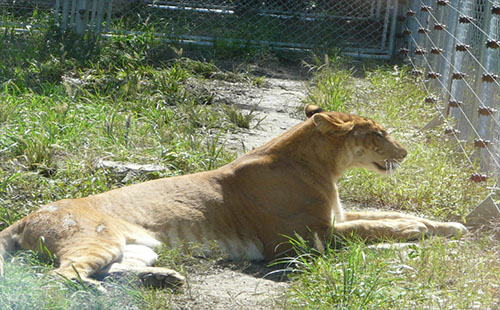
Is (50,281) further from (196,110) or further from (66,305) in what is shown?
(196,110)

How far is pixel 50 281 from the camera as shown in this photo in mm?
3891

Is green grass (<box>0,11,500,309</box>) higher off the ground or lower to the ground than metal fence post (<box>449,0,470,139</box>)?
lower

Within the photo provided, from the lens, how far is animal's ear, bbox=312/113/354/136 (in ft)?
16.6

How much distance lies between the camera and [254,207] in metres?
4.97

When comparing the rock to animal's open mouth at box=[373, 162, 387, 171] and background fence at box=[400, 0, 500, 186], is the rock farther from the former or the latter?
animal's open mouth at box=[373, 162, 387, 171]

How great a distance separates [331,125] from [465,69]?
2619 millimetres

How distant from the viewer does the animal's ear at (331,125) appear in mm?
5051

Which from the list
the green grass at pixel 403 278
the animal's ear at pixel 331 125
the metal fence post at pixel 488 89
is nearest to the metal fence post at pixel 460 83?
the metal fence post at pixel 488 89

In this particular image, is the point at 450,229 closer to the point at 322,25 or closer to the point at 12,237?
the point at 12,237

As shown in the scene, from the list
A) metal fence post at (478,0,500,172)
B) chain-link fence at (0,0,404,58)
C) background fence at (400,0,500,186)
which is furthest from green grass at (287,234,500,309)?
chain-link fence at (0,0,404,58)

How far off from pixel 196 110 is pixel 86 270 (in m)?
4.04

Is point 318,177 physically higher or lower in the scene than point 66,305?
higher

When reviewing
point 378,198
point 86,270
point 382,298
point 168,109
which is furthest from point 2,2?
point 382,298

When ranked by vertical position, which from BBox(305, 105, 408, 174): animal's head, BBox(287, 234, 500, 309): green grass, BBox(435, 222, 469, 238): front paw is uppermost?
BBox(305, 105, 408, 174): animal's head
